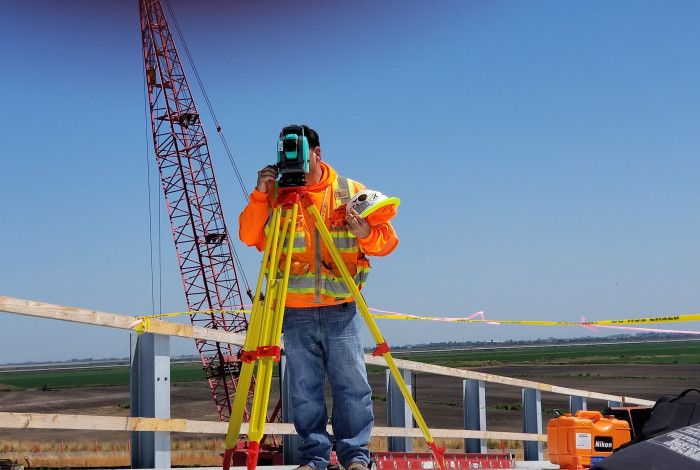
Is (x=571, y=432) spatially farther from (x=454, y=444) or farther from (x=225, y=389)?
(x=225, y=389)

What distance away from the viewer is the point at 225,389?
39.0 m

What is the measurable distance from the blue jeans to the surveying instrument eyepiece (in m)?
0.71

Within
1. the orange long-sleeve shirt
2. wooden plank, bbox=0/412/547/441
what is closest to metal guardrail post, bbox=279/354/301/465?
Answer: wooden plank, bbox=0/412/547/441

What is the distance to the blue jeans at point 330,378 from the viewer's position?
13.1 ft

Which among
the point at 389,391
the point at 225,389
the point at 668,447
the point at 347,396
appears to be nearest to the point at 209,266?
the point at 225,389

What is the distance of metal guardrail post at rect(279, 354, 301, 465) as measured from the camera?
17.5ft

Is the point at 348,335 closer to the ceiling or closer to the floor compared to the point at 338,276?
closer to the floor

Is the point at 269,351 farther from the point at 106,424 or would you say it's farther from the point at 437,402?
the point at 437,402

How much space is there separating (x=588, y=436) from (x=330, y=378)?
67.1 inches

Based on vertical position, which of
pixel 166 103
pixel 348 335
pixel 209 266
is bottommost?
pixel 348 335

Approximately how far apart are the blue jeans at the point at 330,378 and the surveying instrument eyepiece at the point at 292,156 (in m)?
0.71

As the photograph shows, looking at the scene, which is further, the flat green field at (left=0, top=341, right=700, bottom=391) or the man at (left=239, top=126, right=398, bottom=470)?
the flat green field at (left=0, top=341, right=700, bottom=391)

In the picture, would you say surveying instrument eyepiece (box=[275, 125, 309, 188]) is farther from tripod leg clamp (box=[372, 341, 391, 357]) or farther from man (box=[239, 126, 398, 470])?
tripod leg clamp (box=[372, 341, 391, 357])

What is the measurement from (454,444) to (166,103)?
19716mm
